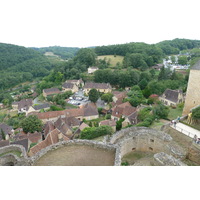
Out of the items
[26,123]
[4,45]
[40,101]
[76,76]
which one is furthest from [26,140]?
[4,45]

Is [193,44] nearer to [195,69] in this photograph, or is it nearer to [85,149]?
[195,69]

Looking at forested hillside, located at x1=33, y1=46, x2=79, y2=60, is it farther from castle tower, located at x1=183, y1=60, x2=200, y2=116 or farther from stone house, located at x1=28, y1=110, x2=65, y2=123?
castle tower, located at x1=183, y1=60, x2=200, y2=116

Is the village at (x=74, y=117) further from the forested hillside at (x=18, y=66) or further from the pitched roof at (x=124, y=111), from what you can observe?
the forested hillside at (x=18, y=66)

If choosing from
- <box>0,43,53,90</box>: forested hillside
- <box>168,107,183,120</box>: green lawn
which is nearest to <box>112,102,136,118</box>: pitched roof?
<box>168,107,183,120</box>: green lawn

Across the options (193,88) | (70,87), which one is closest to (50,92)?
(70,87)

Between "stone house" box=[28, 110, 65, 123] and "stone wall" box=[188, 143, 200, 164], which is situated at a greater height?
"stone wall" box=[188, 143, 200, 164]

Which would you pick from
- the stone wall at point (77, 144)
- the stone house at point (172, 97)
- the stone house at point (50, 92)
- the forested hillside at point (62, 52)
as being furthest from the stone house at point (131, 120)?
the forested hillside at point (62, 52)

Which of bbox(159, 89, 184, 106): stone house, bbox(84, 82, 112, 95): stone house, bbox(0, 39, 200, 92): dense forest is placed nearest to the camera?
bbox(159, 89, 184, 106): stone house

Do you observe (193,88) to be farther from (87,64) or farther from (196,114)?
(87,64)
